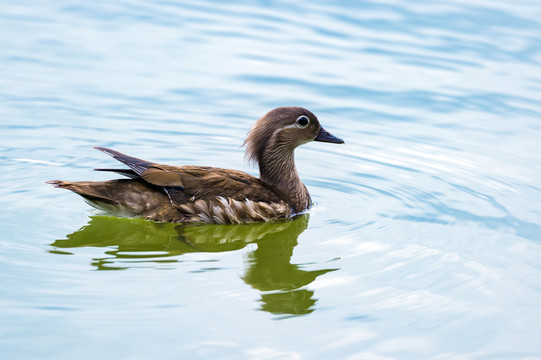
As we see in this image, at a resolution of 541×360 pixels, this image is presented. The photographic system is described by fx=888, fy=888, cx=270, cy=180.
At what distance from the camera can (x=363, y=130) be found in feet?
42.4

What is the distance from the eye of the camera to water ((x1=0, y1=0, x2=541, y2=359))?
752 centimetres

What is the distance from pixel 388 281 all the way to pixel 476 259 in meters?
1.23

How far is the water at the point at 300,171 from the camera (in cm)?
752

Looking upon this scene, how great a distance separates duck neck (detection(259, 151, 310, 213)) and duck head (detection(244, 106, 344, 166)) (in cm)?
3

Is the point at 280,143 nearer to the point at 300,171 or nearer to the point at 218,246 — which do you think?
the point at 300,171

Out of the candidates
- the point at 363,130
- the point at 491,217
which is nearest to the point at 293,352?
the point at 491,217

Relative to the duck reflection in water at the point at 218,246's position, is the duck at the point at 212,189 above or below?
above

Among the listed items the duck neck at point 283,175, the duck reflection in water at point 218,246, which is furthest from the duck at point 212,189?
the duck reflection in water at point 218,246

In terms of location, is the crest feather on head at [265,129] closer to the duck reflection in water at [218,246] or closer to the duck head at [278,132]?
the duck head at [278,132]

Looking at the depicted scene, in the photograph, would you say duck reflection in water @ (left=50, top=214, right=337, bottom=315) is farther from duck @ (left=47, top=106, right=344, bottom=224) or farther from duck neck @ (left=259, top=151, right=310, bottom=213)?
duck neck @ (left=259, top=151, right=310, bottom=213)

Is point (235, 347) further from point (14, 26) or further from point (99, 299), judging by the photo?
point (14, 26)

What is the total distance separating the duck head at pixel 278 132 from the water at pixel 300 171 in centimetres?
82

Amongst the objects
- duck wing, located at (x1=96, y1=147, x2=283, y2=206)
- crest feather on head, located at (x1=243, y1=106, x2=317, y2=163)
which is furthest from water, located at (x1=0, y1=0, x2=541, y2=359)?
crest feather on head, located at (x1=243, y1=106, x2=317, y2=163)

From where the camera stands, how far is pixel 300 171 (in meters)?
11.8
